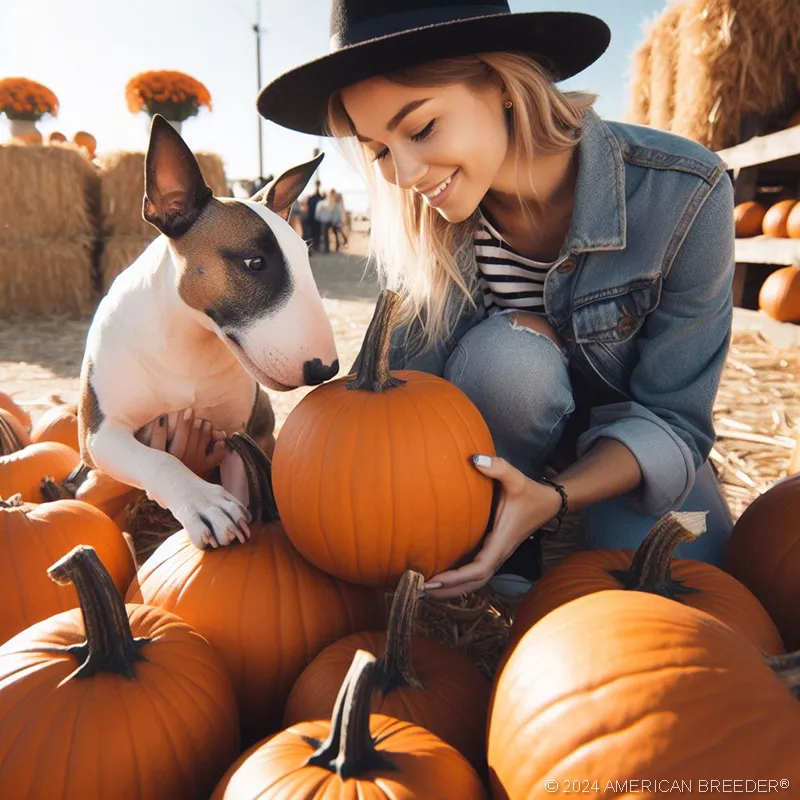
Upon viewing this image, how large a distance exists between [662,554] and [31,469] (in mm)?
1824

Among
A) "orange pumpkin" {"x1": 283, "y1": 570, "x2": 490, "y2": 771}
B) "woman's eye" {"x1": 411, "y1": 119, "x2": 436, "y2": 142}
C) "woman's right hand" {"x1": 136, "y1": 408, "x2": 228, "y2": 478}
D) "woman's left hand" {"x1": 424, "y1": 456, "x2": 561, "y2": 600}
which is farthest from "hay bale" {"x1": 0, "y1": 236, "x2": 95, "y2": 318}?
"orange pumpkin" {"x1": 283, "y1": 570, "x2": 490, "y2": 771}

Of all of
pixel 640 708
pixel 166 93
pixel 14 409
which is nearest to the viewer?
pixel 640 708

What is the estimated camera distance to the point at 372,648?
46.9 inches

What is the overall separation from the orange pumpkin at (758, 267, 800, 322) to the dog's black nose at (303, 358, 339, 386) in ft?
13.8

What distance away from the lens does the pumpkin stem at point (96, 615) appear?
0.97 m

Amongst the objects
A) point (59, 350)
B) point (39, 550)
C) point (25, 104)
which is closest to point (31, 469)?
point (39, 550)

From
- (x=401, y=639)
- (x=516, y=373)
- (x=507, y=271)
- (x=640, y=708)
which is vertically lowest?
(x=401, y=639)

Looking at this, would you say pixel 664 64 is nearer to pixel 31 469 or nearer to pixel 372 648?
pixel 31 469

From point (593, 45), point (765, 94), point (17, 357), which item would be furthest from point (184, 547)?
point (765, 94)

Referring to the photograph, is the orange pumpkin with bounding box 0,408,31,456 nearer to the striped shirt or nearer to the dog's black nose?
the dog's black nose

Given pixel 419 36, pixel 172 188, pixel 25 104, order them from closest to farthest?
pixel 419 36
pixel 172 188
pixel 25 104

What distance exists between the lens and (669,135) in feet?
6.04

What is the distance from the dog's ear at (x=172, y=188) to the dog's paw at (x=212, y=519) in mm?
709

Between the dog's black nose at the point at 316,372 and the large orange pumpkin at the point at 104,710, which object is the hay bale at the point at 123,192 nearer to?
the dog's black nose at the point at 316,372
